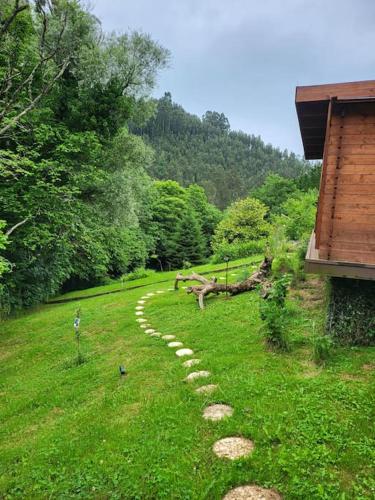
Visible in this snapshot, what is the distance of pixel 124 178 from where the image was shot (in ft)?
38.9

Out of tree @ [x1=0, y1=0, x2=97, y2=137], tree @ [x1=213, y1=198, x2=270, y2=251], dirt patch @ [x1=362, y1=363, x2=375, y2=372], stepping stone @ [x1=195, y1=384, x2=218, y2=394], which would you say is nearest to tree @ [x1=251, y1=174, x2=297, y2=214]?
tree @ [x1=213, y1=198, x2=270, y2=251]

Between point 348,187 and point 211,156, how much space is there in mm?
67705

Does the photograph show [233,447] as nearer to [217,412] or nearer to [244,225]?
[217,412]

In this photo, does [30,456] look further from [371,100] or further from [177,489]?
→ [371,100]

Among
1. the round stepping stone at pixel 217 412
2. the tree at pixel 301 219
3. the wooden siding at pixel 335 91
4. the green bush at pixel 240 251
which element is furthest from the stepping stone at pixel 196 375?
the green bush at pixel 240 251

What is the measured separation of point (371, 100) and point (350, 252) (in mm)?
1854

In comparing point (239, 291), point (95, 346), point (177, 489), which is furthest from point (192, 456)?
point (239, 291)

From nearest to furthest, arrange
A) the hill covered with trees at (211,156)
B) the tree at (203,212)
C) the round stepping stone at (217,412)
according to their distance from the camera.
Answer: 1. the round stepping stone at (217,412)
2. the tree at (203,212)
3. the hill covered with trees at (211,156)

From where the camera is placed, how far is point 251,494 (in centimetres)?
221

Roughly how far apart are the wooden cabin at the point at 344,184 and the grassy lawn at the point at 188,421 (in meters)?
1.27

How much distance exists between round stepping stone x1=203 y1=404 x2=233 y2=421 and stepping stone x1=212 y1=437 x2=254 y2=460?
33 cm

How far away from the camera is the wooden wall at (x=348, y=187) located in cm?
403

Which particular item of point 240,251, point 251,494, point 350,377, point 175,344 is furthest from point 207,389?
point 240,251

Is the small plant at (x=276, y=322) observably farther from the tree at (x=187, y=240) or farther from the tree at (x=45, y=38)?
the tree at (x=187, y=240)
